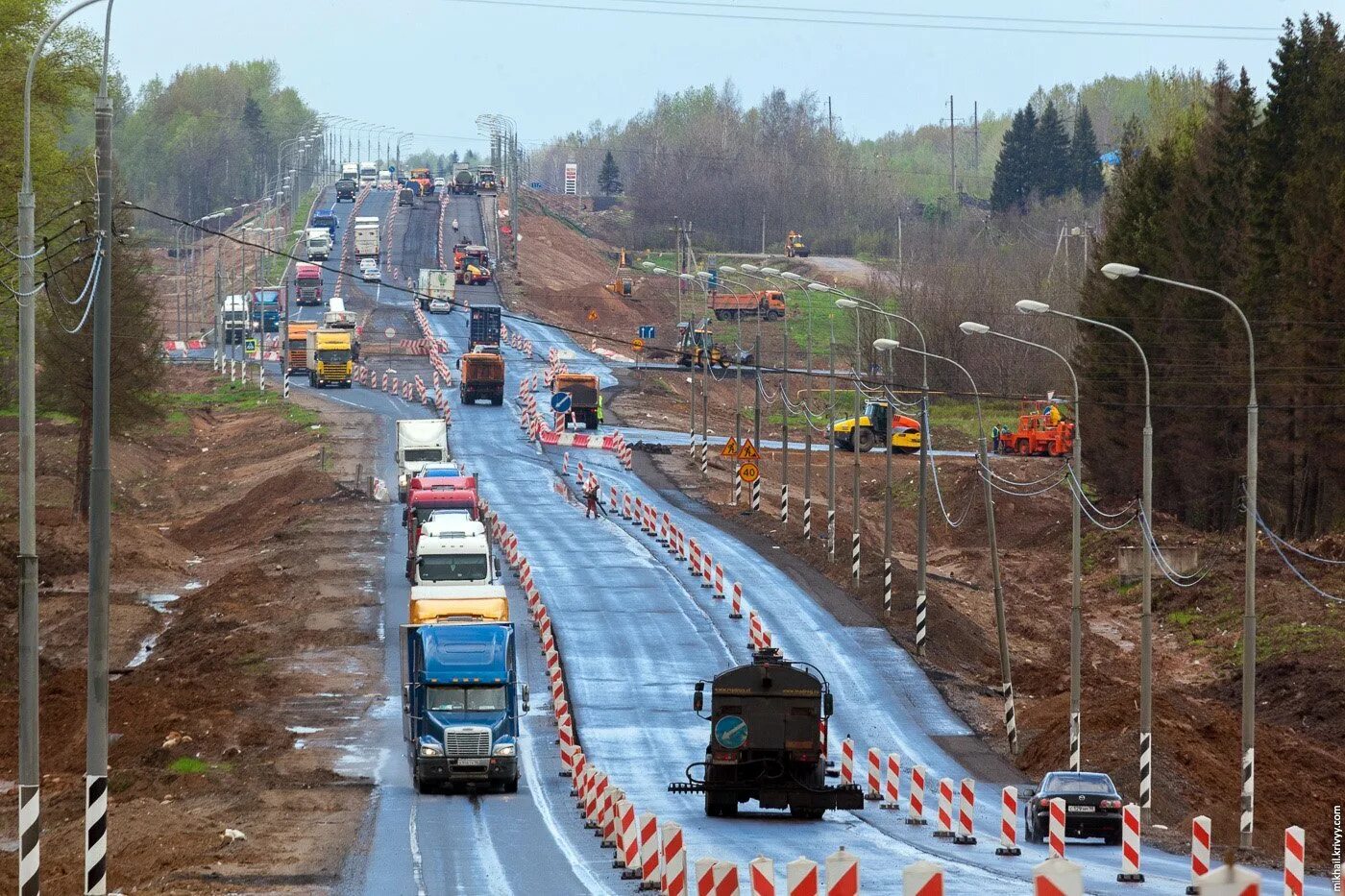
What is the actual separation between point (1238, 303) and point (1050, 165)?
5003 inches

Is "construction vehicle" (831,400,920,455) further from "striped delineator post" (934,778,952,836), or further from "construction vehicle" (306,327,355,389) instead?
"striped delineator post" (934,778,952,836)

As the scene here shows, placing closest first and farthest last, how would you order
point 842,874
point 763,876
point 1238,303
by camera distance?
point 842,874 < point 763,876 < point 1238,303

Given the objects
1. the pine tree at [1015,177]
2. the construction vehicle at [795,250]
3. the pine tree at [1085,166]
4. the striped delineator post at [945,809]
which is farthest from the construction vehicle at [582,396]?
the pine tree at [1085,166]

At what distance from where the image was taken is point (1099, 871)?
2548 cm

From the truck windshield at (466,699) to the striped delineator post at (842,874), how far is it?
19400mm

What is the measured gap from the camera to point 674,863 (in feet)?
66.6

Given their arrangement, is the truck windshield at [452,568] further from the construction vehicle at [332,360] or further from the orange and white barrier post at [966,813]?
the construction vehicle at [332,360]

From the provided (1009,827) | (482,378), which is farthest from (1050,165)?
(1009,827)

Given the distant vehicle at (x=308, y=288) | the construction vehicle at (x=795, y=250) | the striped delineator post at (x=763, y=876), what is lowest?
the striped delineator post at (x=763, y=876)

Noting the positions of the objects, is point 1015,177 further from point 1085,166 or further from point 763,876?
point 763,876

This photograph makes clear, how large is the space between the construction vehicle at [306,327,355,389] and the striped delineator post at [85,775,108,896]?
90.9m

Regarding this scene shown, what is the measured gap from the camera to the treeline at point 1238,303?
61688 millimetres

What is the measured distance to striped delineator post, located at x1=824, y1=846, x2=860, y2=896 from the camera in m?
13.4

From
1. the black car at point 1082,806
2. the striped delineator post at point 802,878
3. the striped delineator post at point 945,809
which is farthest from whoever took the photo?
the black car at point 1082,806
